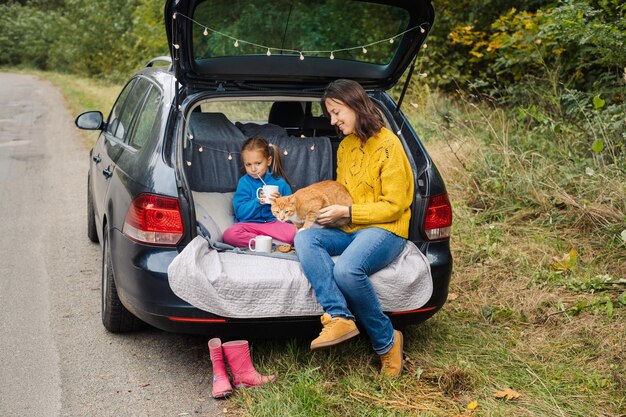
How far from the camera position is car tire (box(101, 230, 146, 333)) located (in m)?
4.33

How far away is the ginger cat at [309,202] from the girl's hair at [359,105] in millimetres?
337

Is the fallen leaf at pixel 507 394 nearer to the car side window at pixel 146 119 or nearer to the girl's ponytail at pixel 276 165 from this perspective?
the girl's ponytail at pixel 276 165

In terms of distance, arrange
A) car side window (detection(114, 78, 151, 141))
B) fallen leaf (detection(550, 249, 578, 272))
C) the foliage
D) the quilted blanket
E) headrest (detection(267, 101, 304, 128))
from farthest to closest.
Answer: the foliage < headrest (detection(267, 101, 304, 128)) < fallen leaf (detection(550, 249, 578, 272)) < car side window (detection(114, 78, 151, 141)) < the quilted blanket

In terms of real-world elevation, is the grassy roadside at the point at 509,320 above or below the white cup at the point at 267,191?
below

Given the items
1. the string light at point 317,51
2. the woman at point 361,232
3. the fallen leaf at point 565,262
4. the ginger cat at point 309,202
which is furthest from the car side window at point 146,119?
the fallen leaf at point 565,262

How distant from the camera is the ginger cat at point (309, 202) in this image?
4.17 metres

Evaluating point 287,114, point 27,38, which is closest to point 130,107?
point 287,114

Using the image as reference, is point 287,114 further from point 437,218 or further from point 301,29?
point 437,218

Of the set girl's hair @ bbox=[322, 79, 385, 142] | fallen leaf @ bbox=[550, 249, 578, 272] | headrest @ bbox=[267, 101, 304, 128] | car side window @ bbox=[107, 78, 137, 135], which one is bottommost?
fallen leaf @ bbox=[550, 249, 578, 272]

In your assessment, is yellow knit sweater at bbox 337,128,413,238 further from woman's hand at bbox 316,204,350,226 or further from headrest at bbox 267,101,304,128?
headrest at bbox 267,101,304,128

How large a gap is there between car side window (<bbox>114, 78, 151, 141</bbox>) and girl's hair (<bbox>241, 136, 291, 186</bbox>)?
0.82 metres

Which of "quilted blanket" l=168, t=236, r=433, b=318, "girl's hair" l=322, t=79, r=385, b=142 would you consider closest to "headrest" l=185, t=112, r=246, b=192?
"girl's hair" l=322, t=79, r=385, b=142

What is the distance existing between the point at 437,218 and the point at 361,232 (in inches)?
18.1

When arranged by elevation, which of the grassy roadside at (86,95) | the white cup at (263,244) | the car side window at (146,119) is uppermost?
→ the car side window at (146,119)
